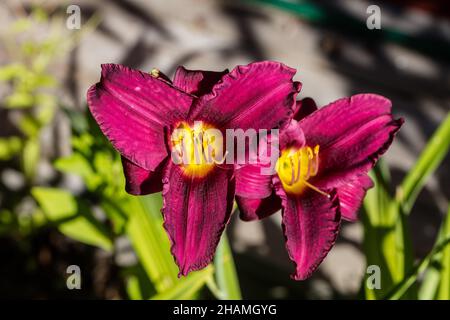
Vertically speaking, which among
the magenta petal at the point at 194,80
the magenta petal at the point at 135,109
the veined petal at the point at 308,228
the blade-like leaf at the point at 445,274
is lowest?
the blade-like leaf at the point at 445,274

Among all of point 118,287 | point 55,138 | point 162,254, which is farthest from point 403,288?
point 55,138

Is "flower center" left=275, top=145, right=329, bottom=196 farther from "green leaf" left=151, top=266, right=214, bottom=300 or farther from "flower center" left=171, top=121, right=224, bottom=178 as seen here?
"green leaf" left=151, top=266, right=214, bottom=300

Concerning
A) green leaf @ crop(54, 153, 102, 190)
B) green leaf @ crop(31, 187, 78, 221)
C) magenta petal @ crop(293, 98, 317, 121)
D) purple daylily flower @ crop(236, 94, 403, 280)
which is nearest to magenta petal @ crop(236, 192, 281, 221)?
purple daylily flower @ crop(236, 94, 403, 280)

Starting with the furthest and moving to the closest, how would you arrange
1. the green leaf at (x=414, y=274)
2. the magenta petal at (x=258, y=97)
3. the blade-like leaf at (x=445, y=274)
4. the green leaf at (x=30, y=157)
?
the green leaf at (x=30, y=157)
the blade-like leaf at (x=445, y=274)
the green leaf at (x=414, y=274)
the magenta petal at (x=258, y=97)

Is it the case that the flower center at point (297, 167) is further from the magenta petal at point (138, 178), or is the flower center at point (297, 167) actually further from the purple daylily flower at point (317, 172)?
the magenta petal at point (138, 178)

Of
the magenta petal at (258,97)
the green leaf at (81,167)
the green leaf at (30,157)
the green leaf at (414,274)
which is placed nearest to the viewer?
the magenta petal at (258,97)

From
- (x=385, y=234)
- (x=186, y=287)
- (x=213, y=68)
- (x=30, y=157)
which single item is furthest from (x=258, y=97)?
(x=213, y=68)

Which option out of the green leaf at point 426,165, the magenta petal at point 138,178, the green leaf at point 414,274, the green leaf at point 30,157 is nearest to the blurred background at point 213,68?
the green leaf at point 30,157
